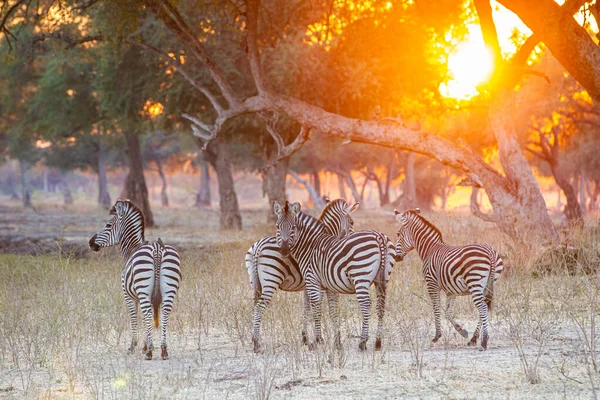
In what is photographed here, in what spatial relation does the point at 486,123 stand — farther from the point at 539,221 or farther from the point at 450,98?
the point at 539,221

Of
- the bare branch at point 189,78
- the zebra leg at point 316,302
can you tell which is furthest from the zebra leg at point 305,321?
the bare branch at point 189,78

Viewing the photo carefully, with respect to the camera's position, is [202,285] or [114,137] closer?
[202,285]

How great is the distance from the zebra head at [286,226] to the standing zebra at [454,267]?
1.68m

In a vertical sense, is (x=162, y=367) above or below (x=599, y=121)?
below

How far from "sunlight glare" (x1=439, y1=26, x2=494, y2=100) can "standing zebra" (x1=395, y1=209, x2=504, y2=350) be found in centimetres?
823

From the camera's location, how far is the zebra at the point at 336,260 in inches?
373

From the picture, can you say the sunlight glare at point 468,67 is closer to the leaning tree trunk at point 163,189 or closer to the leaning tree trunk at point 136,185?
the leaning tree trunk at point 136,185

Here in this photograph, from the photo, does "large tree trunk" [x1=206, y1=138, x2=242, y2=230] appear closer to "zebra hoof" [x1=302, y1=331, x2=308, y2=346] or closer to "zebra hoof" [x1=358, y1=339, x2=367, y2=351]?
"zebra hoof" [x1=302, y1=331, x2=308, y2=346]

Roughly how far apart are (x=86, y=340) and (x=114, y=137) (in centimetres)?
3492

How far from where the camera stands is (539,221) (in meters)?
16.2

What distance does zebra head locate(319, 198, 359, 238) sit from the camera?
1096 cm

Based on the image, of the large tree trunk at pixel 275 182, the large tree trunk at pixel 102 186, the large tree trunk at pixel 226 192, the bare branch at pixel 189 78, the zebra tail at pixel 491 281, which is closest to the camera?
the zebra tail at pixel 491 281

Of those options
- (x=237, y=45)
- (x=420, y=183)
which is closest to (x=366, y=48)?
(x=237, y=45)

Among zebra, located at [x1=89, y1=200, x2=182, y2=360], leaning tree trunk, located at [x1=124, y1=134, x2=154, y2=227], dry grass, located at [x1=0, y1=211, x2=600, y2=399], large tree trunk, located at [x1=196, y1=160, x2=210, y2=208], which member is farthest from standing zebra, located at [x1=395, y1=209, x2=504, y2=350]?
large tree trunk, located at [x1=196, y1=160, x2=210, y2=208]
